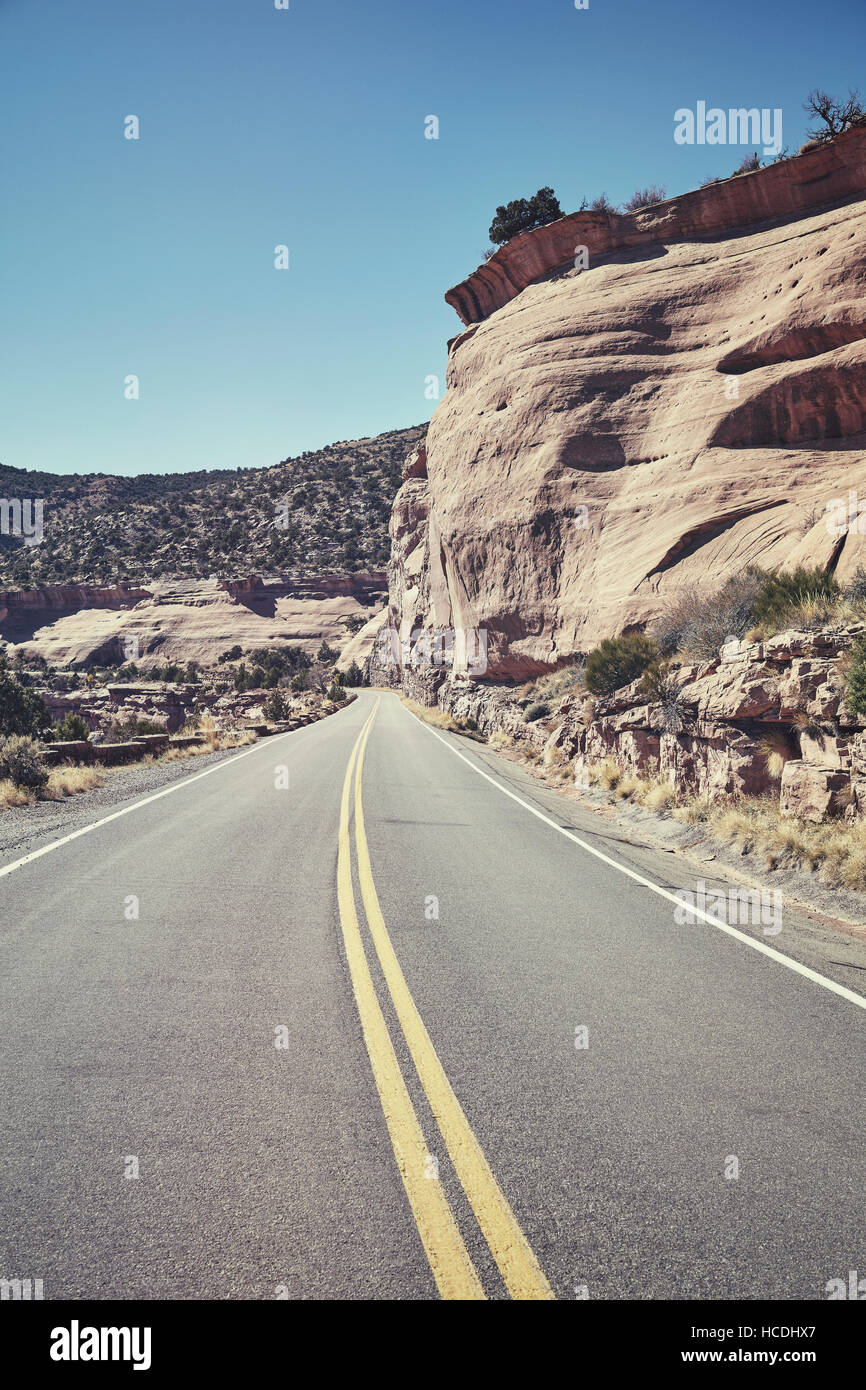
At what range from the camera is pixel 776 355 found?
21031mm

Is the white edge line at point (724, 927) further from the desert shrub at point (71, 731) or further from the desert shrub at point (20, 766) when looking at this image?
the desert shrub at point (71, 731)

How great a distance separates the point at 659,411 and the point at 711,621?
1319 centimetres

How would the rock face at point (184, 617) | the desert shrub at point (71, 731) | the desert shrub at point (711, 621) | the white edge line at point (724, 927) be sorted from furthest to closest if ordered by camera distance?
the rock face at point (184, 617) < the desert shrub at point (71, 731) < the desert shrub at point (711, 621) < the white edge line at point (724, 927)

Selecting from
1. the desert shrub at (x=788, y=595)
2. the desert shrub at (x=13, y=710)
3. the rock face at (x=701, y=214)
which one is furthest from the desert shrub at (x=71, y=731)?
the rock face at (x=701, y=214)

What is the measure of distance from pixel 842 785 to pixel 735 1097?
5.76 metres

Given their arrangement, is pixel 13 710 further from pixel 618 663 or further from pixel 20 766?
pixel 618 663

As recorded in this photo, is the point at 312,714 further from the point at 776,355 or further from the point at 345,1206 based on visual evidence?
the point at 345,1206

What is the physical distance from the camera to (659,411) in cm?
2405

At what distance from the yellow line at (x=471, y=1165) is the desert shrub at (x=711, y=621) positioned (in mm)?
9643

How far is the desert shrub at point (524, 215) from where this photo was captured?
4016 centimetres

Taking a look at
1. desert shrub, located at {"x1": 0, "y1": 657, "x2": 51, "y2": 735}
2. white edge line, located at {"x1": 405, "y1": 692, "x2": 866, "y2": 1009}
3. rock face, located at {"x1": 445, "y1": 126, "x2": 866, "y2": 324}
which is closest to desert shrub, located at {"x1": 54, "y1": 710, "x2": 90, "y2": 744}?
desert shrub, located at {"x1": 0, "y1": 657, "x2": 51, "y2": 735}

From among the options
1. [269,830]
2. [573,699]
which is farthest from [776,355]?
[269,830]

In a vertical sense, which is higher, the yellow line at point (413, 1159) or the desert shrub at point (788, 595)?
the desert shrub at point (788, 595)
